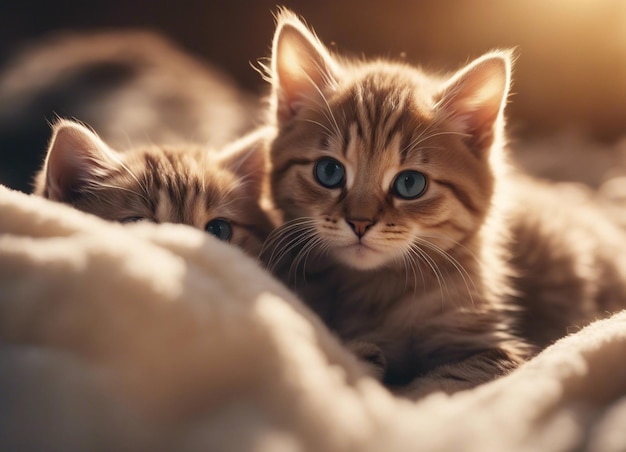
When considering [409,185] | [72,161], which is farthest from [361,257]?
[72,161]

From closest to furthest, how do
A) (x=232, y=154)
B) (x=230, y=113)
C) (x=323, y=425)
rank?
(x=323, y=425) → (x=232, y=154) → (x=230, y=113)

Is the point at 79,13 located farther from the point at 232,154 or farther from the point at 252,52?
the point at 232,154

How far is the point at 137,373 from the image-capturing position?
645 mm

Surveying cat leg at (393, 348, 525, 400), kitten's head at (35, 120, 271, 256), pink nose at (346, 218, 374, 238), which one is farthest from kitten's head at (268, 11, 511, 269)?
cat leg at (393, 348, 525, 400)

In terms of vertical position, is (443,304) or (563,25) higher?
(563,25)

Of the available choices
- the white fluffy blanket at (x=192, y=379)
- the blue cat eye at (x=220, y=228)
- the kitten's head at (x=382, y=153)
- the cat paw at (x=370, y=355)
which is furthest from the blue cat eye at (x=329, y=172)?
the white fluffy blanket at (x=192, y=379)

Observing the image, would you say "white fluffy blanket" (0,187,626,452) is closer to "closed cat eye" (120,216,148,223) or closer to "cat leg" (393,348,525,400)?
"cat leg" (393,348,525,400)

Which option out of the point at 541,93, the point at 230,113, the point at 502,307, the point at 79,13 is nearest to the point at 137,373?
the point at 502,307

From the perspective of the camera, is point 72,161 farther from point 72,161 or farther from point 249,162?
point 249,162

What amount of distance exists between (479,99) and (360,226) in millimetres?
403

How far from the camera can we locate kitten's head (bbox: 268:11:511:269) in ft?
3.97

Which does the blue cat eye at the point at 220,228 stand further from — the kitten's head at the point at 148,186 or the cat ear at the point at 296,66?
the cat ear at the point at 296,66

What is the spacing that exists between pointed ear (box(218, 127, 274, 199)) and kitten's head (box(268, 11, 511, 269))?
36mm

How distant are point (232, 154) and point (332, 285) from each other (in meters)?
0.36
